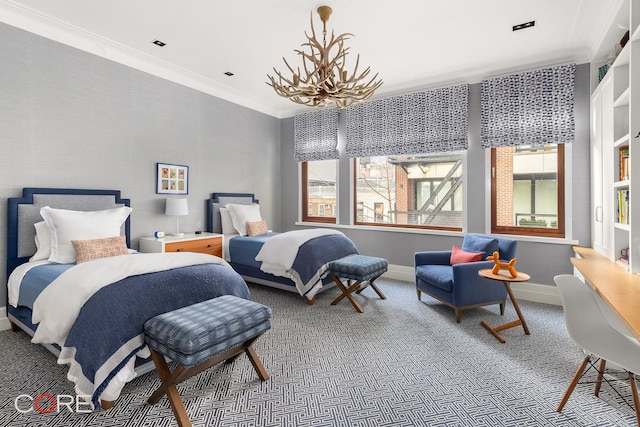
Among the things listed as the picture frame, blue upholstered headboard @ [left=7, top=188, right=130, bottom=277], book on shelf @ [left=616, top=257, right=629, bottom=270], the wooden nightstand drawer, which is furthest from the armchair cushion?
blue upholstered headboard @ [left=7, top=188, right=130, bottom=277]

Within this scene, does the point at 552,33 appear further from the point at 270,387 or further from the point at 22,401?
the point at 22,401

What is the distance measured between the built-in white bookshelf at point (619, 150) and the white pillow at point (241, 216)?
14.0 ft

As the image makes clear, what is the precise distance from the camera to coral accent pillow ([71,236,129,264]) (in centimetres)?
298

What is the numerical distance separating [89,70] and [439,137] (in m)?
4.41

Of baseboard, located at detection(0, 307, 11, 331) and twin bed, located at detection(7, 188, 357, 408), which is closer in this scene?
twin bed, located at detection(7, 188, 357, 408)

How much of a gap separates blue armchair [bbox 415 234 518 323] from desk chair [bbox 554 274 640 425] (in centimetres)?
122

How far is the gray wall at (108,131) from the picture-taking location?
312 cm

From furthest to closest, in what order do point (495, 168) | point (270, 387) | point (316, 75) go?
1. point (495, 168)
2. point (316, 75)
3. point (270, 387)

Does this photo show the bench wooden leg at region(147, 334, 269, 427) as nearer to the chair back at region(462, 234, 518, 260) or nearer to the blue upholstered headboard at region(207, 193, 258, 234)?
the chair back at region(462, 234, 518, 260)

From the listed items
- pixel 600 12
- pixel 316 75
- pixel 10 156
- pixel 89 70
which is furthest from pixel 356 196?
pixel 10 156

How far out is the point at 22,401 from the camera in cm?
202

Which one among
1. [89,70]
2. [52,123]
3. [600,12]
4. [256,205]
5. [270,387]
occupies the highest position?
[600,12]

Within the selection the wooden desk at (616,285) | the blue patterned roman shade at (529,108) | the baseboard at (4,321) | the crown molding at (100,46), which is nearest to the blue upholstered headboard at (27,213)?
the baseboard at (4,321)

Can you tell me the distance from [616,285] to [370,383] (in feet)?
5.69
